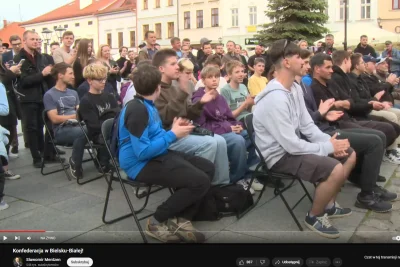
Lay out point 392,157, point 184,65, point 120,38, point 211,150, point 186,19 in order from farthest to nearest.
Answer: point 186,19
point 120,38
point 392,157
point 184,65
point 211,150

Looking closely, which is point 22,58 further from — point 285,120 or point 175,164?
point 285,120

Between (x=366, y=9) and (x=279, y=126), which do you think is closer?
(x=279, y=126)

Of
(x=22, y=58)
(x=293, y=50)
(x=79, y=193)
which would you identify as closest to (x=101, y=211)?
(x=79, y=193)

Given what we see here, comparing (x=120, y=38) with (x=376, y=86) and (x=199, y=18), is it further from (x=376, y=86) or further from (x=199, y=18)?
(x=199, y=18)

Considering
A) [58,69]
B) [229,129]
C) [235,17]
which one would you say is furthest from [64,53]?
[235,17]

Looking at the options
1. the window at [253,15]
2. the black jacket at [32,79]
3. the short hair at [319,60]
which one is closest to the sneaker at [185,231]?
the short hair at [319,60]

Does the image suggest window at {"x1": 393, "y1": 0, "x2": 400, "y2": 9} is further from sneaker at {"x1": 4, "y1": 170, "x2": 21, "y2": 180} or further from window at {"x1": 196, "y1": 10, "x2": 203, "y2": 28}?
sneaker at {"x1": 4, "y1": 170, "x2": 21, "y2": 180}

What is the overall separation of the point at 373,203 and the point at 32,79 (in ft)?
12.4

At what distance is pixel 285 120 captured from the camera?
2740mm

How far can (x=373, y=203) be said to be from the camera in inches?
125

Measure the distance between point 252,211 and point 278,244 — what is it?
63.7 inches

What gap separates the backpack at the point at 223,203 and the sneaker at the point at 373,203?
36.2 inches

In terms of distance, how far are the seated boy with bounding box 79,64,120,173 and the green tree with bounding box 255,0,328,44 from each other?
631 inches

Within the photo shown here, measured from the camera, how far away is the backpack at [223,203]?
9.78 feet
